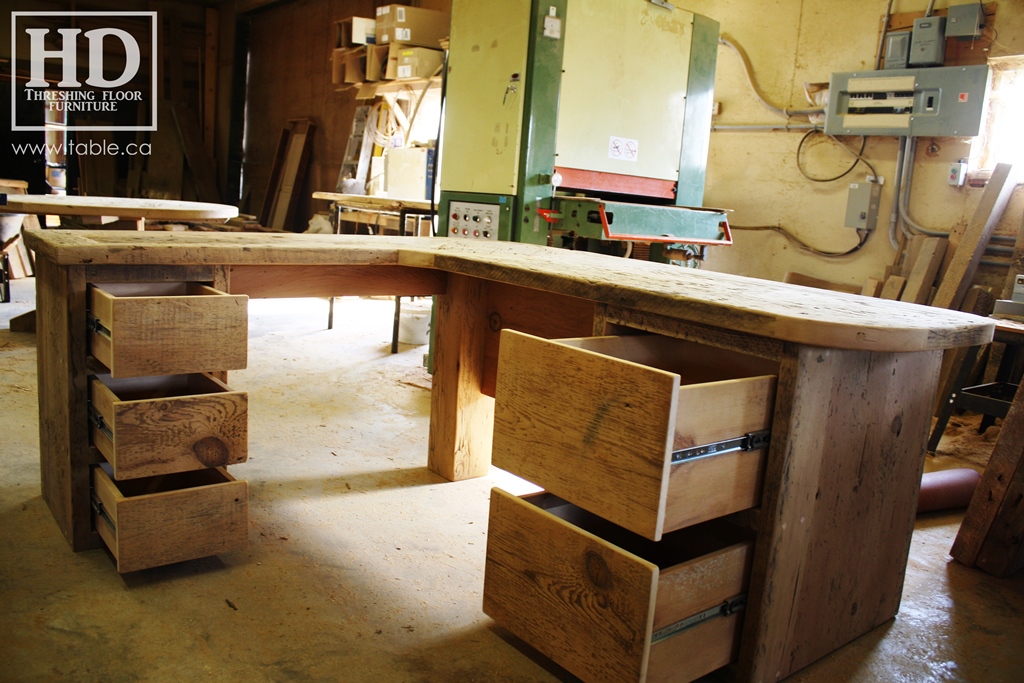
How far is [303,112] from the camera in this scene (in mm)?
8555

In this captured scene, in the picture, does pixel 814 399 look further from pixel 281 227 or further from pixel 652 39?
pixel 281 227

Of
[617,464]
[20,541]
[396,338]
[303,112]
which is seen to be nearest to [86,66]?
[303,112]

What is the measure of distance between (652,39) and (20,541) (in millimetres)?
2965

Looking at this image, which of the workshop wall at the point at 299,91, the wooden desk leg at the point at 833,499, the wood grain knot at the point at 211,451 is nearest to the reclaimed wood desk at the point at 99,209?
the wood grain knot at the point at 211,451

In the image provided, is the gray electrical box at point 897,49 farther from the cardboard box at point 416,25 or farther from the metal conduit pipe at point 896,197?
the cardboard box at point 416,25

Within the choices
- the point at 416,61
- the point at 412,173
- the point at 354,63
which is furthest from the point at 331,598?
the point at 354,63

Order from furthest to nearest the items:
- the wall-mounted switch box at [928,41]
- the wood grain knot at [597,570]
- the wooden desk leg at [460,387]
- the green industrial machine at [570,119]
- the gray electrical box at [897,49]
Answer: the gray electrical box at [897,49] < the wall-mounted switch box at [928,41] < the green industrial machine at [570,119] < the wooden desk leg at [460,387] < the wood grain knot at [597,570]

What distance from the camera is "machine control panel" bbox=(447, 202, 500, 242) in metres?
3.16

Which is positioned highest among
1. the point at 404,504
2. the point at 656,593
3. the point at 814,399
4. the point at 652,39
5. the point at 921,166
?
the point at 652,39

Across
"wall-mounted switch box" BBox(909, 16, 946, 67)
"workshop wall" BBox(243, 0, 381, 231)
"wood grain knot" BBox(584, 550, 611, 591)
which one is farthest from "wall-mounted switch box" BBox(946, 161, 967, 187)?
"workshop wall" BBox(243, 0, 381, 231)

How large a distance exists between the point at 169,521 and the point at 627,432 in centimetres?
107

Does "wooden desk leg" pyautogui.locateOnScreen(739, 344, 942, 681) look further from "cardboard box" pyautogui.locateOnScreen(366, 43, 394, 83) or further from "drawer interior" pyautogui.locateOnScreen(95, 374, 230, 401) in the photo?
"cardboard box" pyautogui.locateOnScreen(366, 43, 394, 83)

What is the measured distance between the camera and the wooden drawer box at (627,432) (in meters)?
1.23

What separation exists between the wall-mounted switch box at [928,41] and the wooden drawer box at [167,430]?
12.3ft
